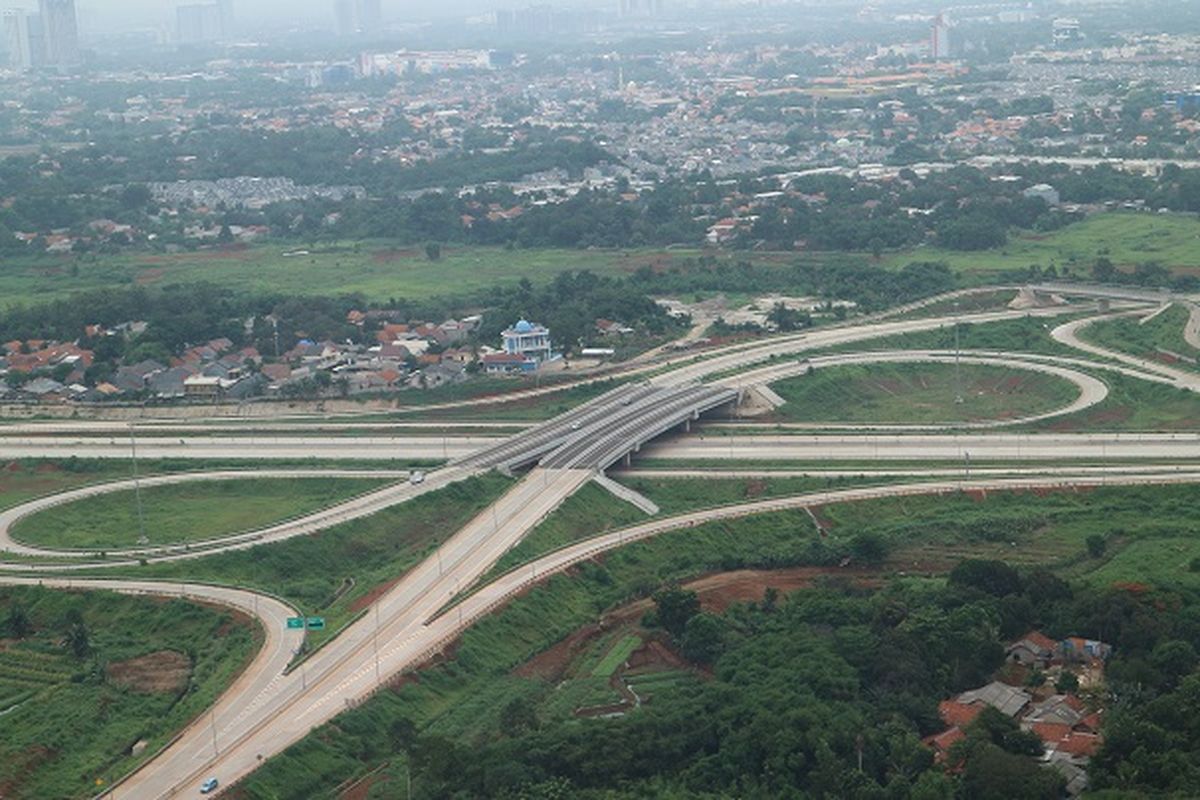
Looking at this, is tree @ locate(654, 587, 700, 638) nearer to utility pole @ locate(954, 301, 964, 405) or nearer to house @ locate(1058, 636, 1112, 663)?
house @ locate(1058, 636, 1112, 663)

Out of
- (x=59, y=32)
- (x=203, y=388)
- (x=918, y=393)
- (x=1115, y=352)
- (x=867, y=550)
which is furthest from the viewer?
(x=59, y=32)

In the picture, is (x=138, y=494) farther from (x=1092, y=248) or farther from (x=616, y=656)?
(x=1092, y=248)

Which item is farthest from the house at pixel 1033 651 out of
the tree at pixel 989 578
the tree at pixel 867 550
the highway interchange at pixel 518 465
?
the highway interchange at pixel 518 465

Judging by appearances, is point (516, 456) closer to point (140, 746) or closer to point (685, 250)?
point (140, 746)

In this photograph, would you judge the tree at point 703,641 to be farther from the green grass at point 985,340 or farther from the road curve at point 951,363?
the green grass at point 985,340

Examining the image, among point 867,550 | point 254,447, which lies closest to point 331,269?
point 254,447

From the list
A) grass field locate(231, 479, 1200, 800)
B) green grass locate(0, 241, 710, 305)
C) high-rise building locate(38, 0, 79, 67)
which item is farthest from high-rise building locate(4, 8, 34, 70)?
grass field locate(231, 479, 1200, 800)
